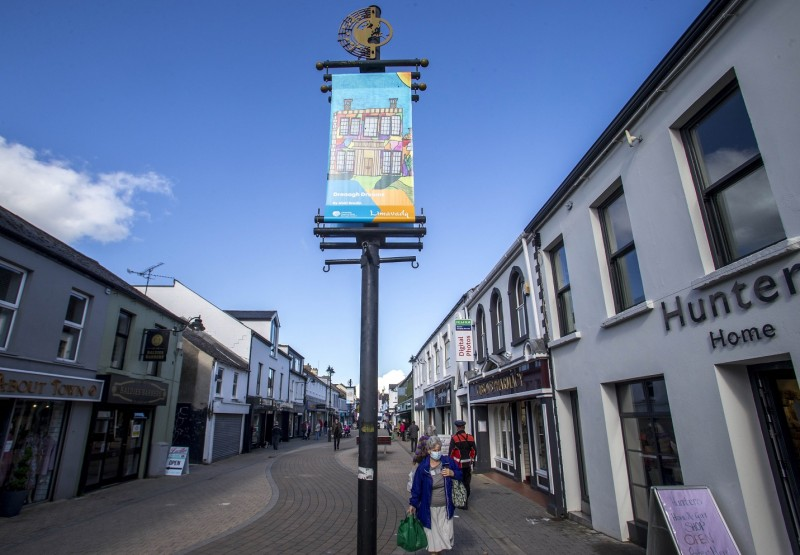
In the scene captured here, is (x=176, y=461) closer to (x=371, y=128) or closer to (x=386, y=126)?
(x=371, y=128)

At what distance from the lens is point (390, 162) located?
531 centimetres

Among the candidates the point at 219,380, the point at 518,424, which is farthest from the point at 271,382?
the point at 518,424

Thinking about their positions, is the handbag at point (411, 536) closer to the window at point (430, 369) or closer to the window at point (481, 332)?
the window at point (481, 332)

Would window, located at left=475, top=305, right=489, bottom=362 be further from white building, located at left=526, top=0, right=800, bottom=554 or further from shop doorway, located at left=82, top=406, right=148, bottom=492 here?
shop doorway, located at left=82, top=406, right=148, bottom=492

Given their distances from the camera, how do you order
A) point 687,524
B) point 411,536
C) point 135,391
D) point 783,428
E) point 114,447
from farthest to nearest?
1. point 135,391
2. point 114,447
3. point 411,536
4. point 687,524
5. point 783,428

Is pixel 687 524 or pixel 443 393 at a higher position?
pixel 443 393

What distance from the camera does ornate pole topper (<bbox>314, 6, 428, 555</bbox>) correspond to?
4945mm

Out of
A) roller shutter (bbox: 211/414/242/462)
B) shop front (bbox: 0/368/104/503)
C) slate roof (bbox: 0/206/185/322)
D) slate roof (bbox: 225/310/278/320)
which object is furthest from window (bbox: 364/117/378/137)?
slate roof (bbox: 225/310/278/320)

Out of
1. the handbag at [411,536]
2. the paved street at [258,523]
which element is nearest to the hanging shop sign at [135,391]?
the paved street at [258,523]

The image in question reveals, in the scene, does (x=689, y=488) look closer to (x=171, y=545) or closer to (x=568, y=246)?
(x=568, y=246)

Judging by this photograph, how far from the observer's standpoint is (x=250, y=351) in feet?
85.5

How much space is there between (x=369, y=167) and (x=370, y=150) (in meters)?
0.23

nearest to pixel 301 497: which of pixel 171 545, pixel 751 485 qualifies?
pixel 171 545

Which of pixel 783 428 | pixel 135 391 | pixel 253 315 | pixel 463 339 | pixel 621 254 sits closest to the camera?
pixel 783 428
